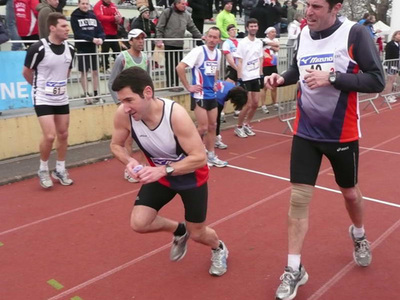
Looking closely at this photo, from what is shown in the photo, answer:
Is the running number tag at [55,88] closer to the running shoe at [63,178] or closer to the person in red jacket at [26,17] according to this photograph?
the running shoe at [63,178]

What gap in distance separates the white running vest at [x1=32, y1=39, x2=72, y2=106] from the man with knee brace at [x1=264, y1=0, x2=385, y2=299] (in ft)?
10.6

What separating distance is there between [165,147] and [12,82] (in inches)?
195

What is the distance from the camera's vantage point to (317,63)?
321cm

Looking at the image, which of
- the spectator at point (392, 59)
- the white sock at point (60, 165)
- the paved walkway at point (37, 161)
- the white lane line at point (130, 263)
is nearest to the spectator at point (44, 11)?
the paved walkway at point (37, 161)

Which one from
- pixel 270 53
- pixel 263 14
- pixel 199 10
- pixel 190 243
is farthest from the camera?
pixel 263 14

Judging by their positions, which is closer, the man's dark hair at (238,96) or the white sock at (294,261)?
the white sock at (294,261)

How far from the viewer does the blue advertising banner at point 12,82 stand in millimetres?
7020

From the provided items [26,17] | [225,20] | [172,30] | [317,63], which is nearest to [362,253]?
[317,63]

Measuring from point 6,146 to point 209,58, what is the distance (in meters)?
3.49

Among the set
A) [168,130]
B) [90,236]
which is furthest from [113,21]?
[168,130]

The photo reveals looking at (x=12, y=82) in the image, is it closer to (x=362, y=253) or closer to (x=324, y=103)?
(x=324, y=103)

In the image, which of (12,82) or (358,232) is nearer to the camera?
(358,232)

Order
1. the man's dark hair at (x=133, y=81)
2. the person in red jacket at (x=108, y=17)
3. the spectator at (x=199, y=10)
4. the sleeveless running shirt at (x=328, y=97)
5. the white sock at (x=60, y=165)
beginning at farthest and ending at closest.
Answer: the spectator at (x=199, y=10)
the person in red jacket at (x=108, y=17)
the white sock at (x=60, y=165)
the sleeveless running shirt at (x=328, y=97)
the man's dark hair at (x=133, y=81)

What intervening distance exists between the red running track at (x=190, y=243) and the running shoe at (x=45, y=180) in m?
0.08
